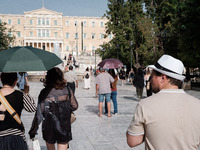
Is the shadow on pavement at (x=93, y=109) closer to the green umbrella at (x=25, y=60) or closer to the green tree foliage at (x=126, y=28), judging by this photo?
the green umbrella at (x=25, y=60)

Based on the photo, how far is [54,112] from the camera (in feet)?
11.5

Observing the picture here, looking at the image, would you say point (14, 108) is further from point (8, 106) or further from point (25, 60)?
point (25, 60)

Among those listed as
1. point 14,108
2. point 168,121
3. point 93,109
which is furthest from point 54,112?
point 93,109

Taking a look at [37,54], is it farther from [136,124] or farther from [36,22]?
[36,22]

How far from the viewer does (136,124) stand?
2062mm

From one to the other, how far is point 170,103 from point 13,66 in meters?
2.08

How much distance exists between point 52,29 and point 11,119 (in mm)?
90063

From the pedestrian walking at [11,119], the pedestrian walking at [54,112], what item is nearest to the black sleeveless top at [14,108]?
the pedestrian walking at [11,119]

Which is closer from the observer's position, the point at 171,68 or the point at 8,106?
the point at 171,68

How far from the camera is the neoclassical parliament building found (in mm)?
87938

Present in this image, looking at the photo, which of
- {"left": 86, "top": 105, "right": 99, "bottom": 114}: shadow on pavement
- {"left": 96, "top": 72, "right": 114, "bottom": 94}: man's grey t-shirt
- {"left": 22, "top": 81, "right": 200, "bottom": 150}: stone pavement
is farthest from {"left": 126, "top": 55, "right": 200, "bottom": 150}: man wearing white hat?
{"left": 86, "top": 105, "right": 99, "bottom": 114}: shadow on pavement

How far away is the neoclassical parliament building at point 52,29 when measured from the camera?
87.9 m

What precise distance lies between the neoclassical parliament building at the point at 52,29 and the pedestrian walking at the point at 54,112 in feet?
268

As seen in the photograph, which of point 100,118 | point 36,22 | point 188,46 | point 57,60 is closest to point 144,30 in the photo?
point 188,46
